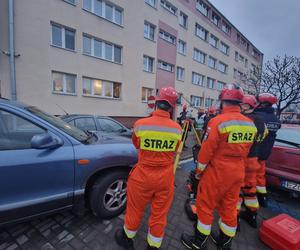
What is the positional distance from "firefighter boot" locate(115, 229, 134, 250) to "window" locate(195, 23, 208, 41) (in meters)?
21.5

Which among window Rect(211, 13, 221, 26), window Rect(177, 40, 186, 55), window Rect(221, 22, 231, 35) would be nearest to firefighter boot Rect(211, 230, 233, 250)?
window Rect(177, 40, 186, 55)

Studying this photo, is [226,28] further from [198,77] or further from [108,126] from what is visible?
[108,126]

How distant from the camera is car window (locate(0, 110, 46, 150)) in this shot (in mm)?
2031

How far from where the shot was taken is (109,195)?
2.70 m

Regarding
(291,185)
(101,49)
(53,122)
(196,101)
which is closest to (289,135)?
(291,185)

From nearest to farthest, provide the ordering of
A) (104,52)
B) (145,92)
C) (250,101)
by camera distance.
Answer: (250,101)
(104,52)
(145,92)

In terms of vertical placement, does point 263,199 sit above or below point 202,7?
below

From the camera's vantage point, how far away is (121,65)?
504 inches

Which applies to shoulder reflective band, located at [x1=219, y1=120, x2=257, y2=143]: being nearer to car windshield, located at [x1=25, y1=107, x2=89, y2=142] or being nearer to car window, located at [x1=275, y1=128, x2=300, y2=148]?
car windshield, located at [x1=25, y1=107, x2=89, y2=142]

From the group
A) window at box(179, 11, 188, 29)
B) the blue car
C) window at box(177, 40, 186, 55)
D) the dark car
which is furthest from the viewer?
window at box(177, 40, 186, 55)

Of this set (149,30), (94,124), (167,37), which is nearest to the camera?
(94,124)

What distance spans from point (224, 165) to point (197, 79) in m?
20.0

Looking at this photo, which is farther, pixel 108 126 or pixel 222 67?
pixel 222 67

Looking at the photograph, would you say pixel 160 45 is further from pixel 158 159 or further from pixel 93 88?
pixel 158 159
